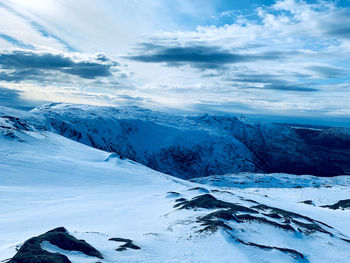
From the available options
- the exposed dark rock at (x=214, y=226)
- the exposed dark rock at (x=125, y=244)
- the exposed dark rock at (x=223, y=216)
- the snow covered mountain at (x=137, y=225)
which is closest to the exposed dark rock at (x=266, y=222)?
the snow covered mountain at (x=137, y=225)

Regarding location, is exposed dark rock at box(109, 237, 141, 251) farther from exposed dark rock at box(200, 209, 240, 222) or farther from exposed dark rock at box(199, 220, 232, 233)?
exposed dark rock at box(200, 209, 240, 222)

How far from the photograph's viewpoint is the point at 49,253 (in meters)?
9.97

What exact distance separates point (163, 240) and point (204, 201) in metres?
8.46

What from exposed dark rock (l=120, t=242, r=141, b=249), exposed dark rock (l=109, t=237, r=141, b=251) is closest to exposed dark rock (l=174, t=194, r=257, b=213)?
exposed dark rock (l=109, t=237, r=141, b=251)

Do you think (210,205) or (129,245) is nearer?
(129,245)

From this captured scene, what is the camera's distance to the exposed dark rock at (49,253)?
30.3ft

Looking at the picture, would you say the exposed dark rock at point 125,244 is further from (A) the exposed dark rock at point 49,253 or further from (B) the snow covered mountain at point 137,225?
(A) the exposed dark rock at point 49,253

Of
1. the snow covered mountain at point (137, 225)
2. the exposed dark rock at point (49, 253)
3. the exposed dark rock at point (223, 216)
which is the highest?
the exposed dark rock at point (49, 253)

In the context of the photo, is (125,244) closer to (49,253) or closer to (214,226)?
(49,253)

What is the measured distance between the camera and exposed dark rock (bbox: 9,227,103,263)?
30.3 feet

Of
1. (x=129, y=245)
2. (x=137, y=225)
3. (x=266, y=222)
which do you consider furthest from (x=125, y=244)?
(x=266, y=222)

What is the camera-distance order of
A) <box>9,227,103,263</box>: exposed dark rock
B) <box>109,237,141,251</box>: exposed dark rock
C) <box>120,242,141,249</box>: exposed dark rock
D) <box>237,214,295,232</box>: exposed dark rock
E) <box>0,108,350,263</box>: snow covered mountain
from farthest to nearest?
<box>237,214,295,232</box>: exposed dark rock
<box>120,242,141,249</box>: exposed dark rock
<box>109,237,141,251</box>: exposed dark rock
<box>0,108,350,263</box>: snow covered mountain
<box>9,227,103,263</box>: exposed dark rock

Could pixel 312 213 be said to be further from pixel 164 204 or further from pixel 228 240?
pixel 228 240

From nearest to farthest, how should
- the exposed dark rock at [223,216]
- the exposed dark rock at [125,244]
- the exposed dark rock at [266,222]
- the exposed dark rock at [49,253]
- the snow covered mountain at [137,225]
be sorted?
the exposed dark rock at [49,253] < the snow covered mountain at [137,225] < the exposed dark rock at [125,244] < the exposed dark rock at [223,216] < the exposed dark rock at [266,222]
